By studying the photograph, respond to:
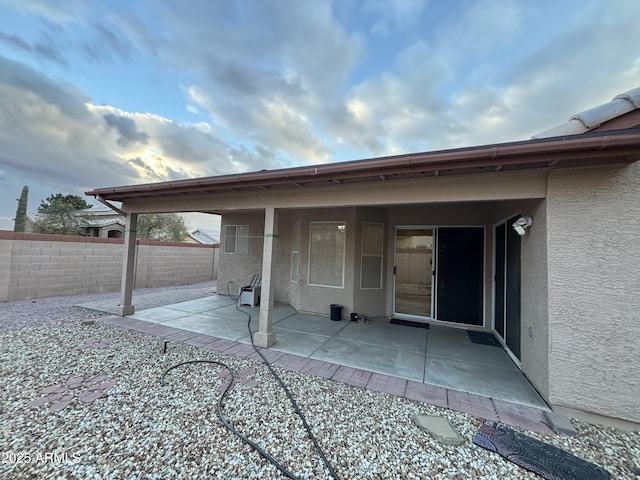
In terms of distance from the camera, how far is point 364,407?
2.86 meters

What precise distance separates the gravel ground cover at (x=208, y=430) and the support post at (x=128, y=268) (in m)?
2.47

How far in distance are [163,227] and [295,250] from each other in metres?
19.3

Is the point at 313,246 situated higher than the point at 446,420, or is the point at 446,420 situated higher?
the point at 313,246

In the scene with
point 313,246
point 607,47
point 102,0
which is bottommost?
point 313,246

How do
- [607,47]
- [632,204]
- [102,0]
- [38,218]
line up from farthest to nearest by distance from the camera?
[38,218] < [102,0] < [607,47] < [632,204]

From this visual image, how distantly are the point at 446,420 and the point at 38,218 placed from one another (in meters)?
24.7

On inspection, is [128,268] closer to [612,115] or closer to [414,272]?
[414,272]

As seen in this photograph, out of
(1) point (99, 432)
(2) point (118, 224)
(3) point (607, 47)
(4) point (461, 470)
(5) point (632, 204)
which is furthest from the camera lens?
(2) point (118, 224)

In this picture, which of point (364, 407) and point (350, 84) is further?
point (350, 84)

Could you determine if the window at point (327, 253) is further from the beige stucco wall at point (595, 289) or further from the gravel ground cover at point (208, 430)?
the beige stucco wall at point (595, 289)

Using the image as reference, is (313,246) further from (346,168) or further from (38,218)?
(38,218)

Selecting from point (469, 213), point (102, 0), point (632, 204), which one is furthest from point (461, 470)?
point (102, 0)

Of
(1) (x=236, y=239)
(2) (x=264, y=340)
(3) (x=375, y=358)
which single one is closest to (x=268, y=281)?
(2) (x=264, y=340)

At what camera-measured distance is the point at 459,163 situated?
2846 mm
